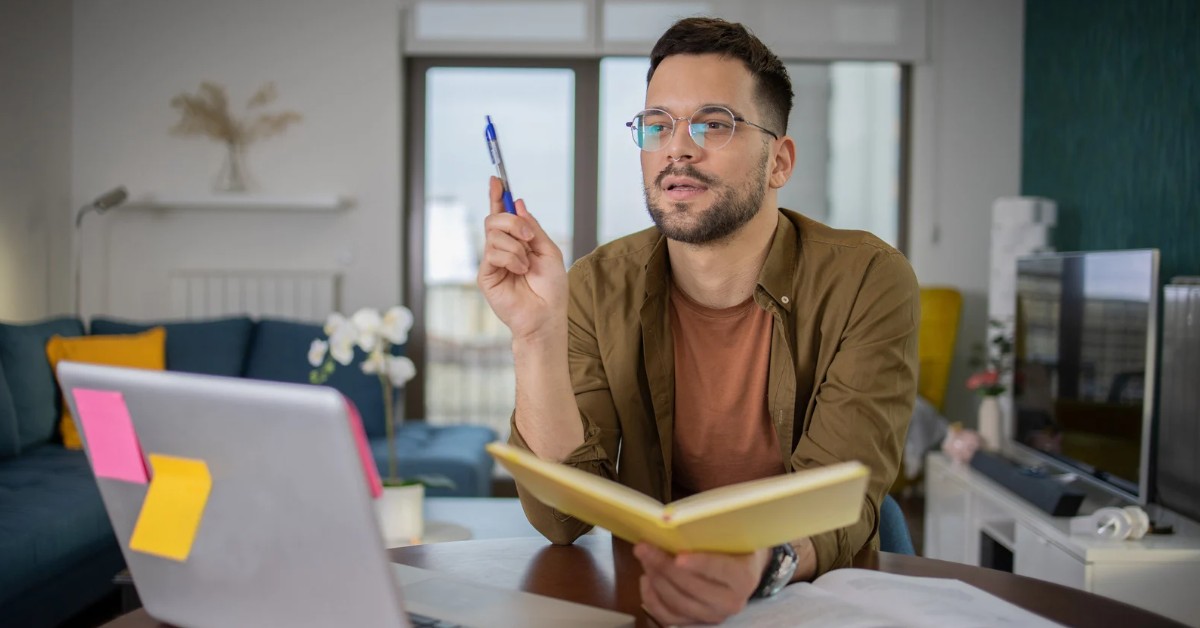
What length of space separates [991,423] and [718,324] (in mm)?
2514

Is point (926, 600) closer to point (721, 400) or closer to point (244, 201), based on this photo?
point (721, 400)

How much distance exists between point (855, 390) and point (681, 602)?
50 centimetres

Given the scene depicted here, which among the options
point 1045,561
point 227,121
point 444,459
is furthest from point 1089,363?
point 227,121

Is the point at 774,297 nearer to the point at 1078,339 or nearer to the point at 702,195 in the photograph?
the point at 702,195

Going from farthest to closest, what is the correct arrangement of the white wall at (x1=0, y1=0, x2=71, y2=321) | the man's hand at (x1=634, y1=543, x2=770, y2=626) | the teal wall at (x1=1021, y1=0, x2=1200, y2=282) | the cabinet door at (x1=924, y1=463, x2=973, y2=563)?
1. the white wall at (x1=0, y1=0, x2=71, y2=321)
2. the cabinet door at (x1=924, y1=463, x2=973, y2=563)
3. the teal wall at (x1=1021, y1=0, x2=1200, y2=282)
4. the man's hand at (x1=634, y1=543, x2=770, y2=626)

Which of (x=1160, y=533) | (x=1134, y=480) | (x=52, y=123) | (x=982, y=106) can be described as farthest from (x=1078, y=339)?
(x=52, y=123)

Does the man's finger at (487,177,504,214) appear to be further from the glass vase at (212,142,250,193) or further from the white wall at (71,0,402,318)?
the glass vase at (212,142,250,193)

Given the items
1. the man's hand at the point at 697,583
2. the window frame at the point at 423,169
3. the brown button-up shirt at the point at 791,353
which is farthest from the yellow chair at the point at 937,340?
the man's hand at the point at 697,583

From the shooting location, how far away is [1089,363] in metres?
2.78

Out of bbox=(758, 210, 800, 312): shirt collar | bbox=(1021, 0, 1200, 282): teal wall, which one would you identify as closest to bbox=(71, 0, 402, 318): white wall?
bbox=(1021, 0, 1200, 282): teal wall

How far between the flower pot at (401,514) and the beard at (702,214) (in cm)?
109

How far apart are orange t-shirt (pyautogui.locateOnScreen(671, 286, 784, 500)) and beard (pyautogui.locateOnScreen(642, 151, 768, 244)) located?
130 millimetres

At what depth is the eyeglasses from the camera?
1.32 meters

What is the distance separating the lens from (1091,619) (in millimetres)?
791
